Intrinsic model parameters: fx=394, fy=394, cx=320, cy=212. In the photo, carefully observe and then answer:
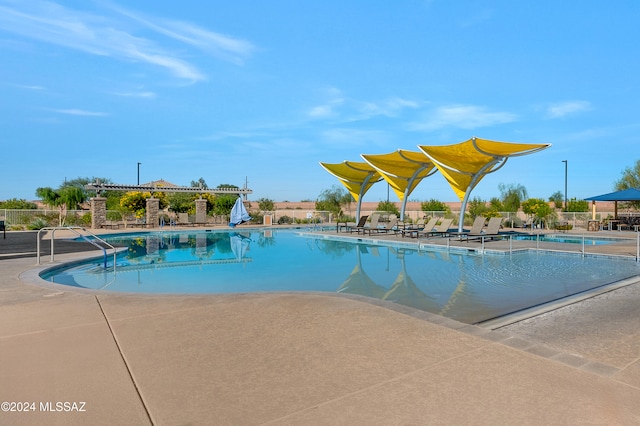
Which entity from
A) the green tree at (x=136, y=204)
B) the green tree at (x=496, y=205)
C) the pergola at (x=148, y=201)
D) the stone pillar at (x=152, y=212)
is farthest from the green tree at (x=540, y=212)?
the green tree at (x=136, y=204)

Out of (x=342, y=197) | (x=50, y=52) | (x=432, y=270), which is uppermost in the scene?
(x=50, y=52)

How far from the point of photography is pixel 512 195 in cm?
3147

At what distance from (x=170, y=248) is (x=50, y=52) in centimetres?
759

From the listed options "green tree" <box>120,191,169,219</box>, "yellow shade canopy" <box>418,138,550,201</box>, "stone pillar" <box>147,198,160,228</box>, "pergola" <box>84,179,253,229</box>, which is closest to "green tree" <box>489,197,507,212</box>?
"yellow shade canopy" <box>418,138,550,201</box>

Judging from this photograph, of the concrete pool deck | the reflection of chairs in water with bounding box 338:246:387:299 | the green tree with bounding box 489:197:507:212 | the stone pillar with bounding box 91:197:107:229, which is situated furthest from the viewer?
the green tree with bounding box 489:197:507:212

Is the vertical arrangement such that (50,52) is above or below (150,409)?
above

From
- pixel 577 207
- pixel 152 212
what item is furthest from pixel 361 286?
pixel 577 207

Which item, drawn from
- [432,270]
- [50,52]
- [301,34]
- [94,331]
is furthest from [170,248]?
[94,331]

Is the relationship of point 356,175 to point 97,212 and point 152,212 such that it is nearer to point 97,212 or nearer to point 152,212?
point 152,212

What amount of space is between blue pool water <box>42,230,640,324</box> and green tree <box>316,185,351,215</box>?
2132 cm

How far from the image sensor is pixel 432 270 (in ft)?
31.5

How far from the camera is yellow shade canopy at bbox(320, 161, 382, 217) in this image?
24.2 meters

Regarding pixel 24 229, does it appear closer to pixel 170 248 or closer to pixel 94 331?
pixel 170 248

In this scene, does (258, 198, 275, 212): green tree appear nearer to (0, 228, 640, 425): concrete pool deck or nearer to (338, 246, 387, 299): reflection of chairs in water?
(338, 246, 387, 299): reflection of chairs in water
